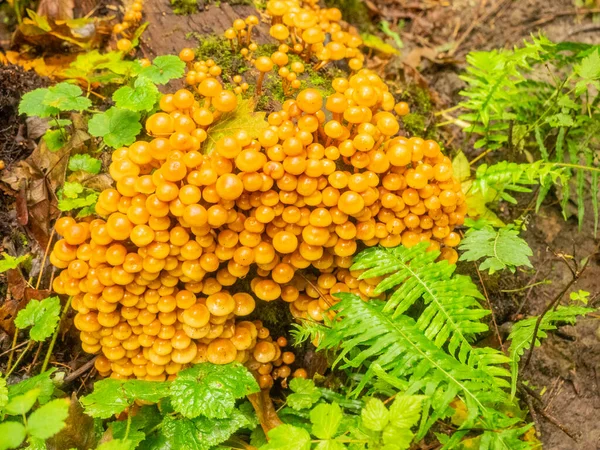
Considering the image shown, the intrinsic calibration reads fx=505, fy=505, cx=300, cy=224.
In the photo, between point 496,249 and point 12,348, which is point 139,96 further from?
point 496,249

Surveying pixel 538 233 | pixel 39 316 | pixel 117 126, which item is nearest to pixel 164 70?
pixel 117 126

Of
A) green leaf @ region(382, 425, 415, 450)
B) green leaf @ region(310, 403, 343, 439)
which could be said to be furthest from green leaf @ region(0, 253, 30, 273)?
green leaf @ region(382, 425, 415, 450)

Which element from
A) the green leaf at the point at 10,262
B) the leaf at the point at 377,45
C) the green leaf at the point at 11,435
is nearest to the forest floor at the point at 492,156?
the leaf at the point at 377,45

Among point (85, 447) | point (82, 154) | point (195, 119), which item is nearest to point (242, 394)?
point (85, 447)

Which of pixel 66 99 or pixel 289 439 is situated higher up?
pixel 66 99

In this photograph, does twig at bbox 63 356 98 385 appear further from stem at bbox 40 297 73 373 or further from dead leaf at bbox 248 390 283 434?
dead leaf at bbox 248 390 283 434

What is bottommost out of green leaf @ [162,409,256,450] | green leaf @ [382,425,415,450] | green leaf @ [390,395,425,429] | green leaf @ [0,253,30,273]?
green leaf @ [162,409,256,450]

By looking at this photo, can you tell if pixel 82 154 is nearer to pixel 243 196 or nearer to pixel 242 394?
pixel 243 196
